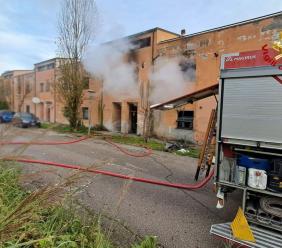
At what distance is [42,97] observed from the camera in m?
37.2

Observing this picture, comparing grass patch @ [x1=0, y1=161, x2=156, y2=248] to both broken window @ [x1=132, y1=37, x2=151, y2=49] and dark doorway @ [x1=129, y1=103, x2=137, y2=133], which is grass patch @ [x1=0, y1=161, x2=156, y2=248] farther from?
dark doorway @ [x1=129, y1=103, x2=137, y2=133]

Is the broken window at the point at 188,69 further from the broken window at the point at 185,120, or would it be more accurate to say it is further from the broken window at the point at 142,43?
the broken window at the point at 142,43

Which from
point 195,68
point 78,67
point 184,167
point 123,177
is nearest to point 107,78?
point 78,67

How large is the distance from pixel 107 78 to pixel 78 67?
250 centimetres

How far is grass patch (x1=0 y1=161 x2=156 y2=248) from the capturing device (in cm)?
199

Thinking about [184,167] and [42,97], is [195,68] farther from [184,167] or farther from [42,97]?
[42,97]

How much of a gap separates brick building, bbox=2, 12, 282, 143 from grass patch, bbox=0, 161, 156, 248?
42.4 ft

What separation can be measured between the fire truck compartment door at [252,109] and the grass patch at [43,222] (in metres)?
2.11

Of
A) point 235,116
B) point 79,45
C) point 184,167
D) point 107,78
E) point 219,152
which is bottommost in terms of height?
point 184,167

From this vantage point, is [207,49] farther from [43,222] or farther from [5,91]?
[43,222]

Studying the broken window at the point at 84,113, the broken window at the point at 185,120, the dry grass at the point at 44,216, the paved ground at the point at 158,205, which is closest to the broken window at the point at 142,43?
the broken window at the point at 185,120

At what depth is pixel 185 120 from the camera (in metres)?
18.4

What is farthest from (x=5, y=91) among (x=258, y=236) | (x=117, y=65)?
(x=117, y=65)

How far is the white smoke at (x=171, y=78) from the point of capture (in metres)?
18.0
